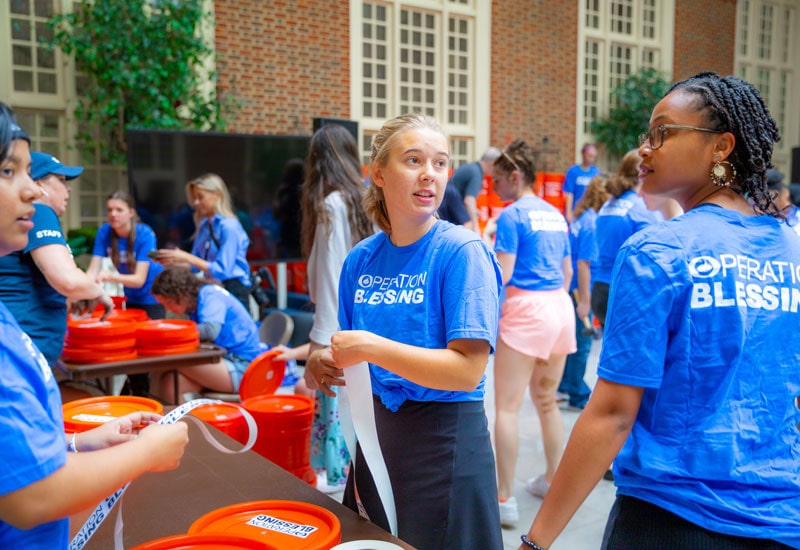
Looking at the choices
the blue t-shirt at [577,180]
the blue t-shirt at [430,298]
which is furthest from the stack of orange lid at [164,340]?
the blue t-shirt at [577,180]

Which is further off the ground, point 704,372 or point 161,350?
point 704,372

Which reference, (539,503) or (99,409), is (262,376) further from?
(539,503)

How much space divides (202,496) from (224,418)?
2.77ft

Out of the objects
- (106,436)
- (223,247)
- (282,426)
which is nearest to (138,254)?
(223,247)

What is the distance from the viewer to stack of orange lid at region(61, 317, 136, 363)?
11.9ft

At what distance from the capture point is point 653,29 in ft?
45.5

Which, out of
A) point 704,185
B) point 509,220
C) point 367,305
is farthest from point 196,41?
point 704,185

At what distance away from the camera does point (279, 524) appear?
145 centimetres

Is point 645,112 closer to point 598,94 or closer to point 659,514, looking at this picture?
A: point 598,94

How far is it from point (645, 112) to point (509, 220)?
10.2m

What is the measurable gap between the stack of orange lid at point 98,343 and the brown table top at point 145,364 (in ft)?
0.16

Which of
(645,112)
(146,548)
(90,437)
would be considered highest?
(645,112)

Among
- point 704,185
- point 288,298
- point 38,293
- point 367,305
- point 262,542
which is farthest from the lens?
point 288,298

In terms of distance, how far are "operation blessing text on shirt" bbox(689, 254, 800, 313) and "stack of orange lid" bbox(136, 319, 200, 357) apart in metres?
3.07
